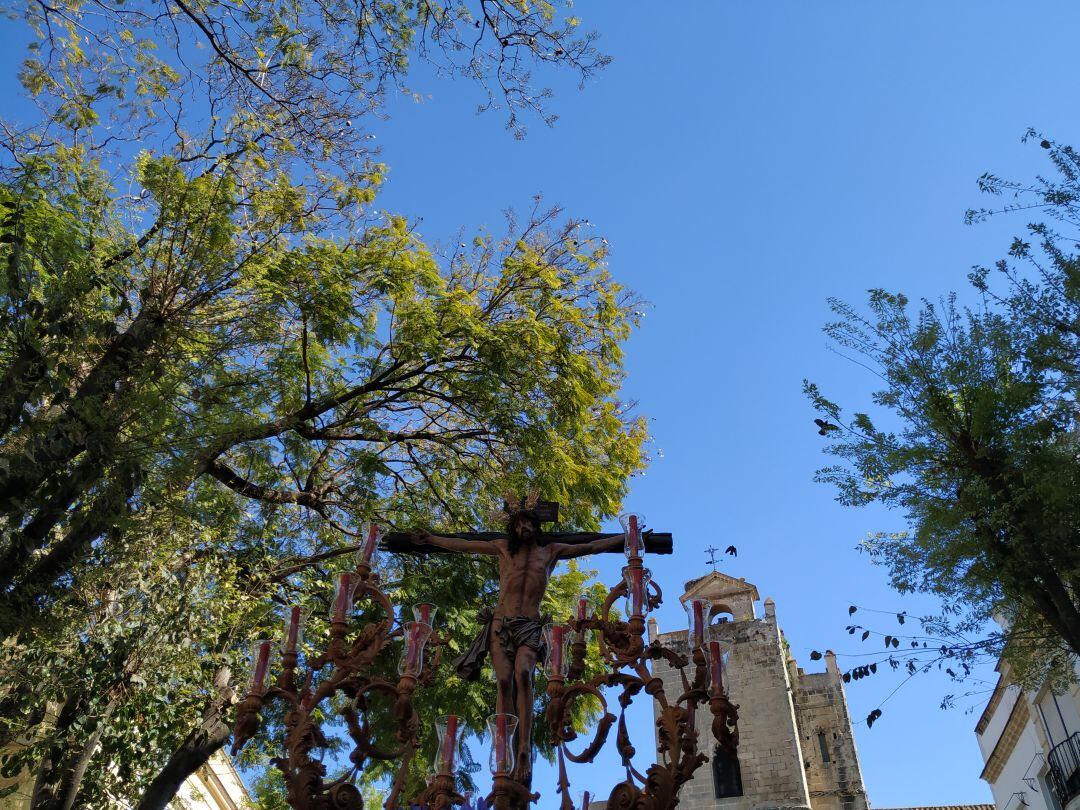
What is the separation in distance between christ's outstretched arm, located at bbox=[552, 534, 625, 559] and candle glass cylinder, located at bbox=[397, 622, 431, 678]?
1.57 m

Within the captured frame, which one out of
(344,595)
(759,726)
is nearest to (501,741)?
(344,595)

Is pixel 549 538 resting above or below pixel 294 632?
above

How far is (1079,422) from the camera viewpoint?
782 cm

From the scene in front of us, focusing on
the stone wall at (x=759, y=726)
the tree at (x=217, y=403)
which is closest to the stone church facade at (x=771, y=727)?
the stone wall at (x=759, y=726)

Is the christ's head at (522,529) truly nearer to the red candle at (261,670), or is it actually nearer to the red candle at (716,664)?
the red candle at (716,664)

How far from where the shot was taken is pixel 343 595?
218 inches

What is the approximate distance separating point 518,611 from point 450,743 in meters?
1.72

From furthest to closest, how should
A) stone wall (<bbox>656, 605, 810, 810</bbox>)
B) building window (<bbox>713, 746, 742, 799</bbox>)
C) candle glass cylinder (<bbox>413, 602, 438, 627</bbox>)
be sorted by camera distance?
building window (<bbox>713, 746, 742, 799</bbox>) → stone wall (<bbox>656, 605, 810, 810</bbox>) → candle glass cylinder (<bbox>413, 602, 438, 627</bbox>)

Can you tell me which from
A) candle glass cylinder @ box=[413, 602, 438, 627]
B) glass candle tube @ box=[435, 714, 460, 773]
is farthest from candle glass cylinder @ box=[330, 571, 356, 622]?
glass candle tube @ box=[435, 714, 460, 773]

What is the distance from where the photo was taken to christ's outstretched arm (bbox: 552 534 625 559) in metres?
6.33

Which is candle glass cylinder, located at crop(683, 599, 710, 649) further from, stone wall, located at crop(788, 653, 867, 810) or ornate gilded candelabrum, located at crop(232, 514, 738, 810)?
stone wall, located at crop(788, 653, 867, 810)

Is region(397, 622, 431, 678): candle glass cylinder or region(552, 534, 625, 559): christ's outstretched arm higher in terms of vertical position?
region(552, 534, 625, 559): christ's outstretched arm

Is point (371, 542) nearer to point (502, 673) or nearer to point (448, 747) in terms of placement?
point (502, 673)

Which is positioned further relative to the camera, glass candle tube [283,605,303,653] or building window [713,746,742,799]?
building window [713,746,742,799]
